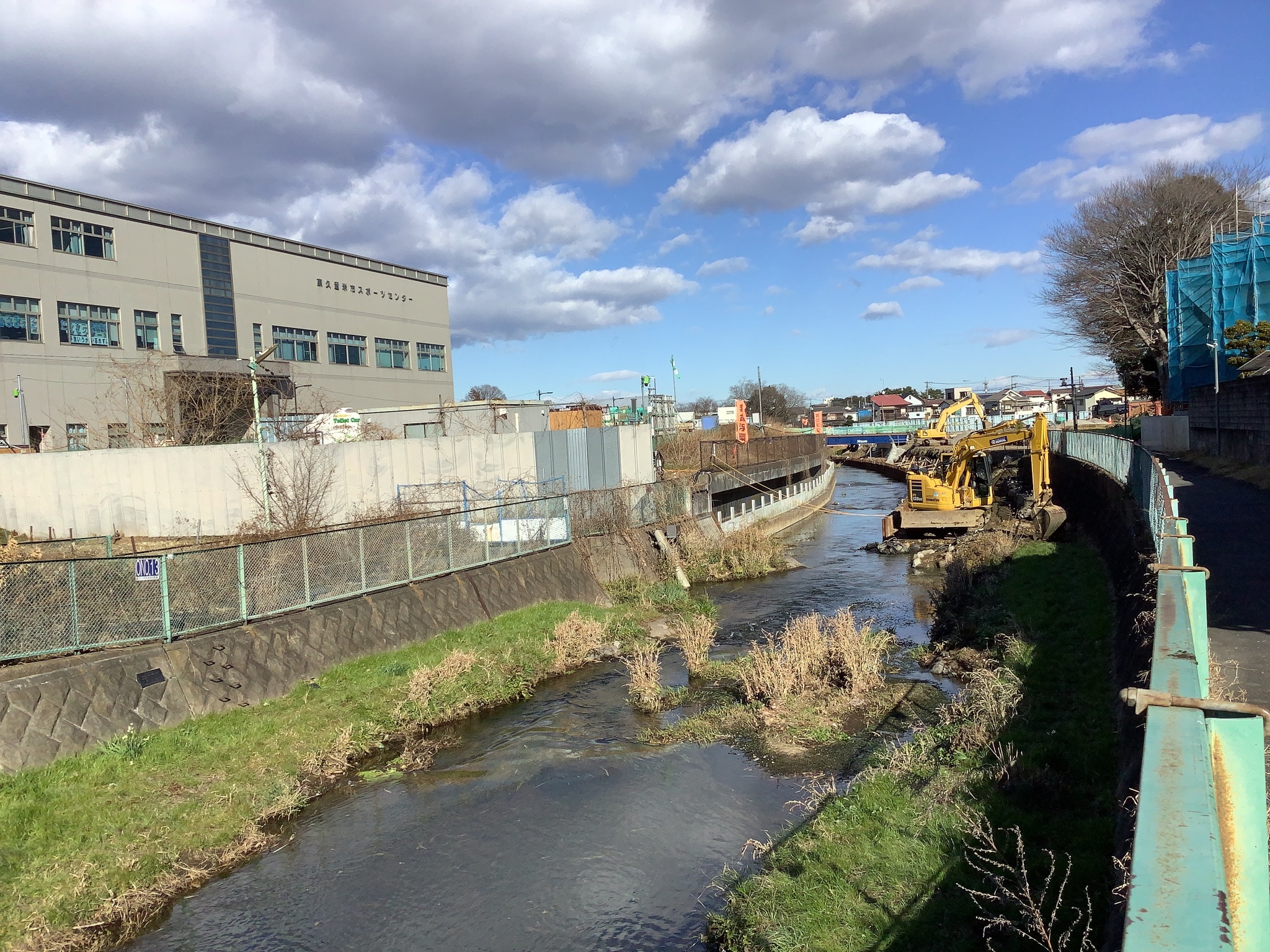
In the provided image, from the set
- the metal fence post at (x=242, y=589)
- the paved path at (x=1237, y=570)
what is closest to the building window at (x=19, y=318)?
the metal fence post at (x=242, y=589)

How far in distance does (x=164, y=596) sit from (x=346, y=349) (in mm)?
42511

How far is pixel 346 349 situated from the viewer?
5125cm

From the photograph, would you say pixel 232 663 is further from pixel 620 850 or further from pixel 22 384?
pixel 22 384

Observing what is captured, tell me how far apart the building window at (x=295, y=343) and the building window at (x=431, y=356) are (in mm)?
9071

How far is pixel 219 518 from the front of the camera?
25047 millimetres

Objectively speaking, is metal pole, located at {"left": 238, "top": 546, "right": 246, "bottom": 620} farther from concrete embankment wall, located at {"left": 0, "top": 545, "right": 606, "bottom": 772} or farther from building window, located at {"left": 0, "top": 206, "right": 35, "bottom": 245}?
building window, located at {"left": 0, "top": 206, "right": 35, "bottom": 245}

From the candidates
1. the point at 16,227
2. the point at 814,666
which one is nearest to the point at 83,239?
the point at 16,227

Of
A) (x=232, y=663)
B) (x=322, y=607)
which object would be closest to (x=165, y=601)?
(x=232, y=663)

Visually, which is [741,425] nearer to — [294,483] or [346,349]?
[346,349]

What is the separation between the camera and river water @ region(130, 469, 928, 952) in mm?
7305

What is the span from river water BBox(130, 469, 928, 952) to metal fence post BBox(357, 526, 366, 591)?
352cm

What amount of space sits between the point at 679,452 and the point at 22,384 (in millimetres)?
29091

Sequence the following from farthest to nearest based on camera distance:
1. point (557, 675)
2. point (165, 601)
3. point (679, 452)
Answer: point (679, 452) → point (557, 675) → point (165, 601)

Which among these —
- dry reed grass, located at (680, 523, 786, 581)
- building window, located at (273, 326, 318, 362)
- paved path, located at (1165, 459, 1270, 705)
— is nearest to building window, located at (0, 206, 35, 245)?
building window, located at (273, 326, 318, 362)
